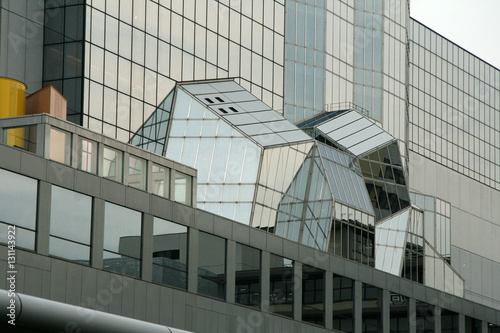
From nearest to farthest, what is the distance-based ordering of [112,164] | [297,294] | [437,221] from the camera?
[112,164], [297,294], [437,221]

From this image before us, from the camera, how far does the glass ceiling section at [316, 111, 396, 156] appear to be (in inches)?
2439

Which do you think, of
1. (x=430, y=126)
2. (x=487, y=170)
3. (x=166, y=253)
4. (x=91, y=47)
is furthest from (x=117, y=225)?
A: (x=487, y=170)

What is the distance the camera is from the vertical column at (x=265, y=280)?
44750 mm

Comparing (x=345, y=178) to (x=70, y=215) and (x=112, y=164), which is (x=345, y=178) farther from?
(x=70, y=215)

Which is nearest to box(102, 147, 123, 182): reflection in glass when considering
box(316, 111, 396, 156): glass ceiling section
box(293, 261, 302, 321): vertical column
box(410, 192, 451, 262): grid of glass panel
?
box(293, 261, 302, 321): vertical column

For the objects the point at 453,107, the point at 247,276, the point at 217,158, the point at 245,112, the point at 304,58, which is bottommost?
the point at 247,276

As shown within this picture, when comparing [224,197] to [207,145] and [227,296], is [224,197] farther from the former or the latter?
[227,296]

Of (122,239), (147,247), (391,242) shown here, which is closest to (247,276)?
(147,247)

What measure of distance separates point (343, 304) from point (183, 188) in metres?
12.6

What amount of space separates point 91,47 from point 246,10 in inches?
551

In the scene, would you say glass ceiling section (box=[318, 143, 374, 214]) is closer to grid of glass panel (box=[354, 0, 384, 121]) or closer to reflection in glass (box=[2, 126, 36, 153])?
grid of glass panel (box=[354, 0, 384, 121])

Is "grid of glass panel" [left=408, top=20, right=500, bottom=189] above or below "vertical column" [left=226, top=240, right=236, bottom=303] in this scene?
above

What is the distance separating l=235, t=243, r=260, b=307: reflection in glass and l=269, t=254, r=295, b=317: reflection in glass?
106cm

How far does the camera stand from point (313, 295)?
48125 millimetres
